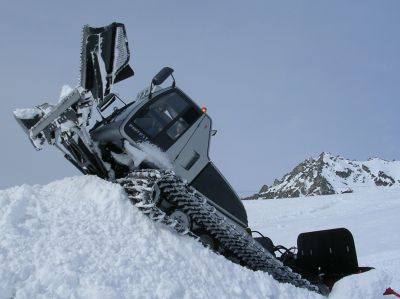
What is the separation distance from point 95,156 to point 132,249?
218 cm

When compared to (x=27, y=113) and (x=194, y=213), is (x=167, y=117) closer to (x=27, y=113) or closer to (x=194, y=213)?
(x=194, y=213)

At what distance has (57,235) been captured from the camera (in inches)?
198

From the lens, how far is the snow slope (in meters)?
7.03

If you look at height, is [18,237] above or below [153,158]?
below

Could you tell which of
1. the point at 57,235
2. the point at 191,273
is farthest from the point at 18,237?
the point at 191,273

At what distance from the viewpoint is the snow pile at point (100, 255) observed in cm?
421

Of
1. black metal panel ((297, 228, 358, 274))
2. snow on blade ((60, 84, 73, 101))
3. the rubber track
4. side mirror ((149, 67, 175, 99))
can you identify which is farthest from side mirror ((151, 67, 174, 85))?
black metal panel ((297, 228, 358, 274))

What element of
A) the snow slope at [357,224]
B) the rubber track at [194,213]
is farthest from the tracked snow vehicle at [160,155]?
the snow slope at [357,224]

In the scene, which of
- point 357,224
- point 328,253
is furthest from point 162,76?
point 357,224

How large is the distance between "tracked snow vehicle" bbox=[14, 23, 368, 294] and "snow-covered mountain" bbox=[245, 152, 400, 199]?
439 feet

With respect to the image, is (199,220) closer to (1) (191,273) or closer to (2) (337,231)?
(1) (191,273)

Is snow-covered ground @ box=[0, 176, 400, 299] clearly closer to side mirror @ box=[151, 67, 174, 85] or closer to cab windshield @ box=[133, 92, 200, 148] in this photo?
cab windshield @ box=[133, 92, 200, 148]

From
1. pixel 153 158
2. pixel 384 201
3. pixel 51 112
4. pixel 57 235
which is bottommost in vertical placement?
pixel 384 201

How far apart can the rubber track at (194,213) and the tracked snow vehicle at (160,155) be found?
0.01 meters
